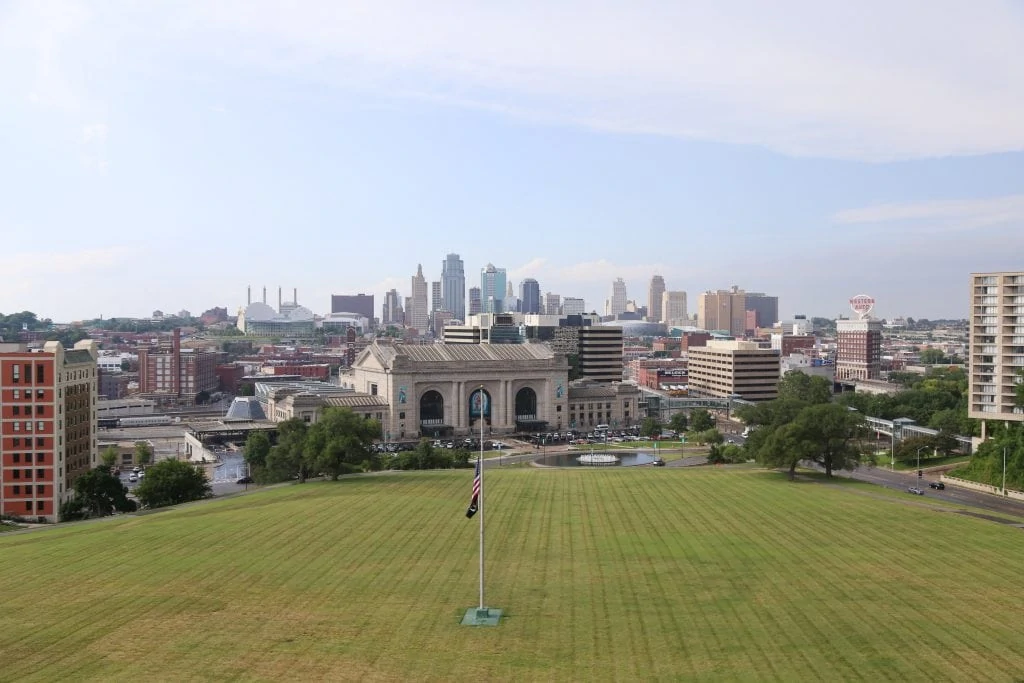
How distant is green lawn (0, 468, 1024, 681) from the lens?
112 ft

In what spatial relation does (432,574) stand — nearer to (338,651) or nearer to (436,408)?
(338,651)

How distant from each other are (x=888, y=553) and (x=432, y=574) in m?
24.9

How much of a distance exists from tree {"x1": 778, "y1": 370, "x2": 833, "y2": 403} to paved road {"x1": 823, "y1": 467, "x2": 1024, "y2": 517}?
162 ft

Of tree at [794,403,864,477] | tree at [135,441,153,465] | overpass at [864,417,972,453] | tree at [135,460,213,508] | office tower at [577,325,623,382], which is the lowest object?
tree at [135,441,153,465]

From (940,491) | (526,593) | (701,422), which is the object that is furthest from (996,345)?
(526,593)

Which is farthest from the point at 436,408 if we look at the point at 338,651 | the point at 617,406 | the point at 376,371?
the point at 338,651

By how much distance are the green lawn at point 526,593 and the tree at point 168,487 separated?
29.0 feet

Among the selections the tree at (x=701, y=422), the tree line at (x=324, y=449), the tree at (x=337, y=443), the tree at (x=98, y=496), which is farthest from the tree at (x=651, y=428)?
the tree at (x=98, y=496)

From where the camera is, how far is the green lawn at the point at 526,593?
112 ft

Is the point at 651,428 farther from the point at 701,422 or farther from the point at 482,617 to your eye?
the point at 482,617

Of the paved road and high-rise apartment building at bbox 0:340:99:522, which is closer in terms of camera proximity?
the paved road

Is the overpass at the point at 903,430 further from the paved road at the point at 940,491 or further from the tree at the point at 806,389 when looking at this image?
the paved road at the point at 940,491

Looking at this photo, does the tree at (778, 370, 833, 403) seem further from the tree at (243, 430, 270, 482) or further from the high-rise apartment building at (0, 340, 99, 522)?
the high-rise apartment building at (0, 340, 99, 522)

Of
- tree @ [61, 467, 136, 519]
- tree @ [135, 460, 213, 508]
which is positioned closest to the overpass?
tree @ [135, 460, 213, 508]
